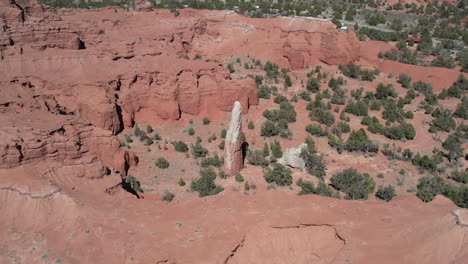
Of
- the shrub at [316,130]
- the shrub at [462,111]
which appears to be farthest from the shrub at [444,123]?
the shrub at [316,130]

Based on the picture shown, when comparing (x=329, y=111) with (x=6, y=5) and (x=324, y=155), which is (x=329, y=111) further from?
(x=6, y=5)

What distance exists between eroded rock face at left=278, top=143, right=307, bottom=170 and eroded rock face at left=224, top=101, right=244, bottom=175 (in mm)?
3073

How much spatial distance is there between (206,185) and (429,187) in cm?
1269

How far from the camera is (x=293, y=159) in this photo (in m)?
24.8

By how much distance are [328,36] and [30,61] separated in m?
28.0

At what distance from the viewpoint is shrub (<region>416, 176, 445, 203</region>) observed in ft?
70.0

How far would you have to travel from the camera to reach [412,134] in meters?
28.6

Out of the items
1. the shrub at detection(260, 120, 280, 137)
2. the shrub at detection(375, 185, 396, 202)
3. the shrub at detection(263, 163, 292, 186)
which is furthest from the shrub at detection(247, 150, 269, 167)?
the shrub at detection(375, 185, 396, 202)

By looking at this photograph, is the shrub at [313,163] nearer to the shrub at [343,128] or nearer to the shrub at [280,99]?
the shrub at [343,128]

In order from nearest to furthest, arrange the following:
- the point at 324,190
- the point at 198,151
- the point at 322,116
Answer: the point at 324,190
the point at 198,151
the point at 322,116

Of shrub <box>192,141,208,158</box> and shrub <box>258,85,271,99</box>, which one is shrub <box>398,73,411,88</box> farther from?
shrub <box>192,141,208,158</box>

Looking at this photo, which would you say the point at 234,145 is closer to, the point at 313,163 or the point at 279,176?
the point at 279,176

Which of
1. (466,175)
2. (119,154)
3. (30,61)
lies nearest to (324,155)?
(466,175)

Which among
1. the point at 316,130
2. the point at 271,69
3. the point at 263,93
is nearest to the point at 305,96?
the point at 263,93
